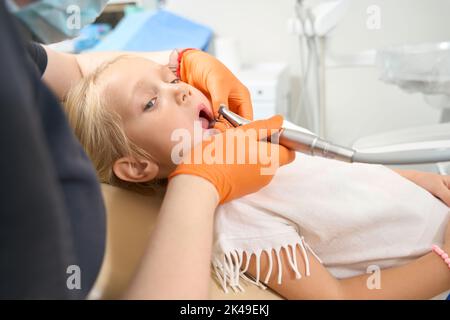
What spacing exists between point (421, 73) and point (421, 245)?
2.42 ft

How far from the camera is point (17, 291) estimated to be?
1.09ft

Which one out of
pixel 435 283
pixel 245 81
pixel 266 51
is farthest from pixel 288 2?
pixel 435 283

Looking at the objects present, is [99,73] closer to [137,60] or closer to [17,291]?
[137,60]

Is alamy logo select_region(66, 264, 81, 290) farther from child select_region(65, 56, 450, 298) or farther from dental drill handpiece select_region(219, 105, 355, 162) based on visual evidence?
dental drill handpiece select_region(219, 105, 355, 162)

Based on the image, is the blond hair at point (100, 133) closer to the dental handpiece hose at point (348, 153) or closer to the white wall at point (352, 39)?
the dental handpiece hose at point (348, 153)

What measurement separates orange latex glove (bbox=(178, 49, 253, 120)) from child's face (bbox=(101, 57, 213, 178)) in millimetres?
108

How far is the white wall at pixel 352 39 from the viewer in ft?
5.97

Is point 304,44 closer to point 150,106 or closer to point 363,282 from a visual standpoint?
point 150,106

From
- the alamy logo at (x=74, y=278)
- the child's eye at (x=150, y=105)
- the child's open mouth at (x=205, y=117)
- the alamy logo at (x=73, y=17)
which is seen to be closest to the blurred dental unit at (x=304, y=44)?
the child's open mouth at (x=205, y=117)

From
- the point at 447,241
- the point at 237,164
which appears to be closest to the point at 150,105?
the point at 237,164

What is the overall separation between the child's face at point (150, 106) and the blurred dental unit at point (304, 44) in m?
0.86

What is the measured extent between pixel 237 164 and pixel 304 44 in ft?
5.04

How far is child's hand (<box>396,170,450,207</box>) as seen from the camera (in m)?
0.83

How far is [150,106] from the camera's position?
76 centimetres
